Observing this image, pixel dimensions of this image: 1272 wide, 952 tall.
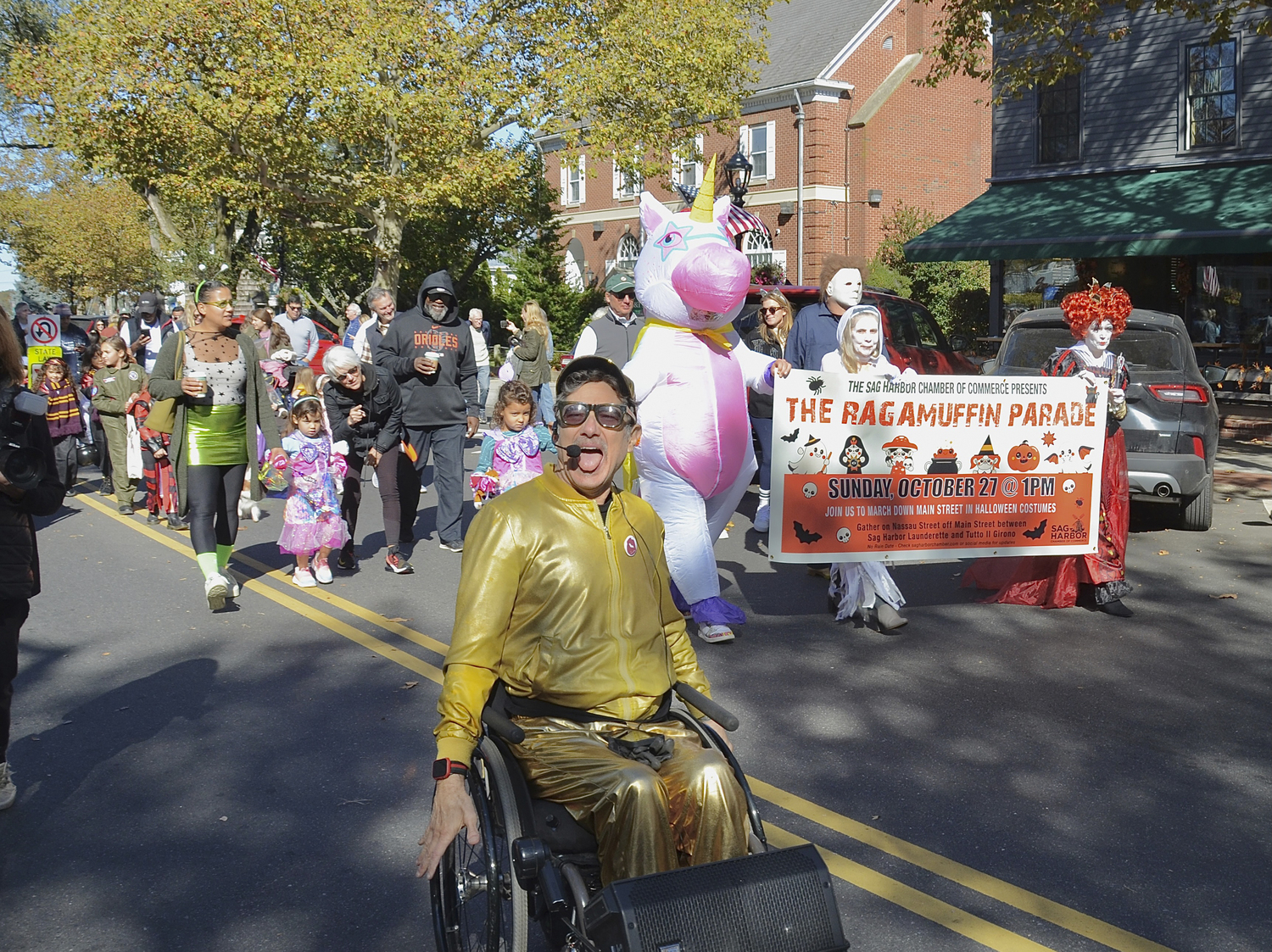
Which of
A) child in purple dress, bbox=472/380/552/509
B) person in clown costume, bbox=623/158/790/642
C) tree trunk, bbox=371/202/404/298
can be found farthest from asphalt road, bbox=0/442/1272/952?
tree trunk, bbox=371/202/404/298

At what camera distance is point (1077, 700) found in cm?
571

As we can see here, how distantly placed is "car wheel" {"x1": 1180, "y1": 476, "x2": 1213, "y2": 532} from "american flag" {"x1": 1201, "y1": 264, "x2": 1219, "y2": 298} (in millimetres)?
12360

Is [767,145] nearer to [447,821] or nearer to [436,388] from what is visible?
[436,388]

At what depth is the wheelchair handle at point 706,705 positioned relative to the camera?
304cm

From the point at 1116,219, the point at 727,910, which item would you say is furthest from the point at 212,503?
the point at 1116,219

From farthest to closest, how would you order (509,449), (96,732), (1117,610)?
1. (509,449)
2. (1117,610)
3. (96,732)

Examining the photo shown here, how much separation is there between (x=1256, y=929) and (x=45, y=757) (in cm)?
454

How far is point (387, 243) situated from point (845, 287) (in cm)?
2263

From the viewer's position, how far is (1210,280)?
68.4 ft

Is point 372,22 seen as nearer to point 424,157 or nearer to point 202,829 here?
→ point 424,157

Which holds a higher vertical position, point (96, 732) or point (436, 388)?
point (436, 388)

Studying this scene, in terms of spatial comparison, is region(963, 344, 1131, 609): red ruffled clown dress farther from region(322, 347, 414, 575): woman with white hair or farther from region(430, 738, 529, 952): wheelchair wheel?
region(430, 738, 529, 952): wheelchair wheel

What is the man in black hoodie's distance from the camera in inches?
353

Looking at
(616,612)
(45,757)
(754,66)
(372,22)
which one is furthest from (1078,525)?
(754,66)
